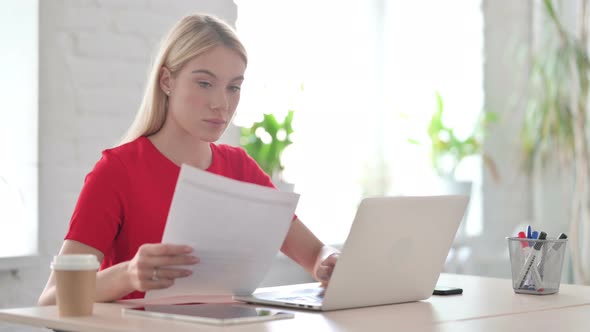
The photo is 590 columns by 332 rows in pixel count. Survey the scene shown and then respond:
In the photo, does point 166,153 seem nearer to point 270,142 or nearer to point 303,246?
point 303,246

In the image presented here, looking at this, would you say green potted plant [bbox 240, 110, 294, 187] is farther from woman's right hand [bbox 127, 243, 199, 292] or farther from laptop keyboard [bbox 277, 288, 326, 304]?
woman's right hand [bbox 127, 243, 199, 292]

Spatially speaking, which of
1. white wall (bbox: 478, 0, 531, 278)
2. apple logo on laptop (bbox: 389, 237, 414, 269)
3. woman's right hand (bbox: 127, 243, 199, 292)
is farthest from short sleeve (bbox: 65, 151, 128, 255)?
white wall (bbox: 478, 0, 531, 278)

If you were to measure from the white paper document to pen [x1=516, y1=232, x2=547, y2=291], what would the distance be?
1.92 feet

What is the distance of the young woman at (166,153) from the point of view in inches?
72.1

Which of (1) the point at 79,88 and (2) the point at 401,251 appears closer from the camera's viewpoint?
(2) the point at 401,251

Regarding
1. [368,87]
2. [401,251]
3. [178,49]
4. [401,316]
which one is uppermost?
[368,87]

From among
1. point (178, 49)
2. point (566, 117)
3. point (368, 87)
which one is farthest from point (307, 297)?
point (368, 87)

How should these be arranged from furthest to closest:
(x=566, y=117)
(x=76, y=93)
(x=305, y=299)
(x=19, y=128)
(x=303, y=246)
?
(x=566, y=117)
(x=76, y=93)
(x=19, y=128)
(x=303, y=246)
(x=305, y=299)

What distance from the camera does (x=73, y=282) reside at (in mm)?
1398

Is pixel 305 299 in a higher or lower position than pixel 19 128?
lower

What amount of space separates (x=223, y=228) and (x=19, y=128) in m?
1.27

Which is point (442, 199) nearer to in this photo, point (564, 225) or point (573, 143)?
point (573, 143)

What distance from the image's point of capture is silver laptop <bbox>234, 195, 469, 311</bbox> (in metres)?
1.51

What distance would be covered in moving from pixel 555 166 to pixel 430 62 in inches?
34.4
